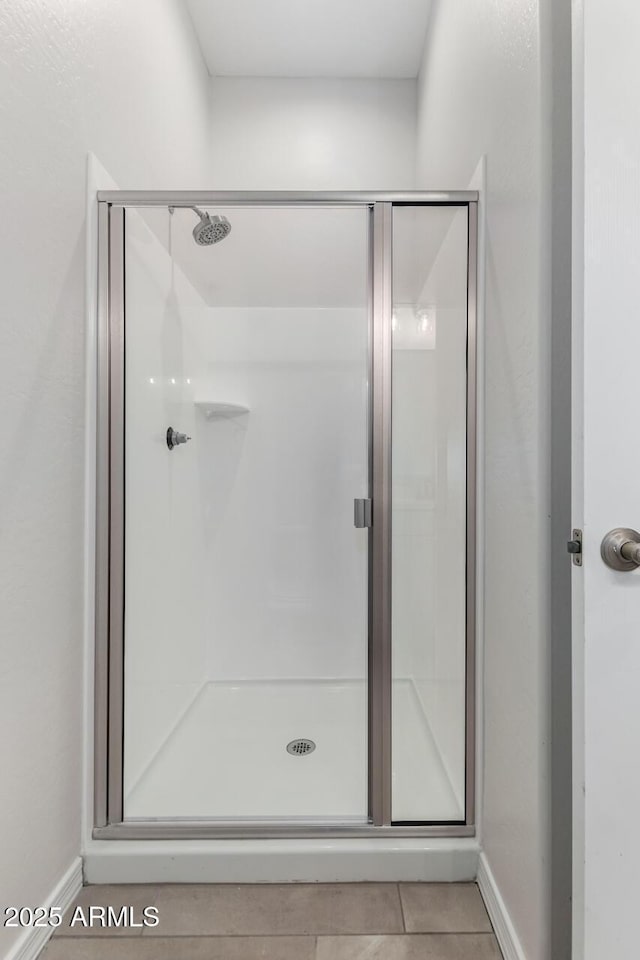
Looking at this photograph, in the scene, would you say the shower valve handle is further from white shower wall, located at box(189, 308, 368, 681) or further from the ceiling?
the ceiling

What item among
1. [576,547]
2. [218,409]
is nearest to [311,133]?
[218,409]

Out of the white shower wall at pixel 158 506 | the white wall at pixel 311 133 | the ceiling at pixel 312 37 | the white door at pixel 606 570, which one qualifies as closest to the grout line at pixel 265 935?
the white shower wall at pixel 158 506

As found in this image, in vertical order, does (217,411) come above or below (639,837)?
above

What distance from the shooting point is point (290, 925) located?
1.17 metres

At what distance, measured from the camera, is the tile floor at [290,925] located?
43.4 inches

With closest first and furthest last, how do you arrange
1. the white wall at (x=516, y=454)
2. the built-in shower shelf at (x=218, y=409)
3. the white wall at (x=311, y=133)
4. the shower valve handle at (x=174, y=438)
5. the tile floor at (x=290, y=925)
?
the white wall at (x=516, y=454), the tile floor at (x=290, y=925), the shower valve handle at (x=174, y=438), the built-in shower shelf at (x=218, y=409), the white wall at (x=311, y=133)

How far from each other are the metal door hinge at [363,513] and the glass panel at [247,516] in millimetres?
48

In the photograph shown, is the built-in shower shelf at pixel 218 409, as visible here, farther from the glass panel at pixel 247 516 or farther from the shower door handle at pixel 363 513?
the shower door handle at pixel 363 513

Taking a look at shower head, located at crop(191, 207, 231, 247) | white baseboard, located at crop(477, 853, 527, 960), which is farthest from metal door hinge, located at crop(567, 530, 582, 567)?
shower head, located at crop(191, 207, 231, 247)

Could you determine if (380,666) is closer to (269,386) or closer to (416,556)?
(416,556)

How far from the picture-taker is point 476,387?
1319 mm

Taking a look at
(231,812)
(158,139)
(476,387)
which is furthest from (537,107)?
(231,812)

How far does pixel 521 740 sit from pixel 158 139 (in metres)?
2.17

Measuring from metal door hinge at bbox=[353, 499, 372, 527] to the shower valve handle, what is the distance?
2.49 feet
